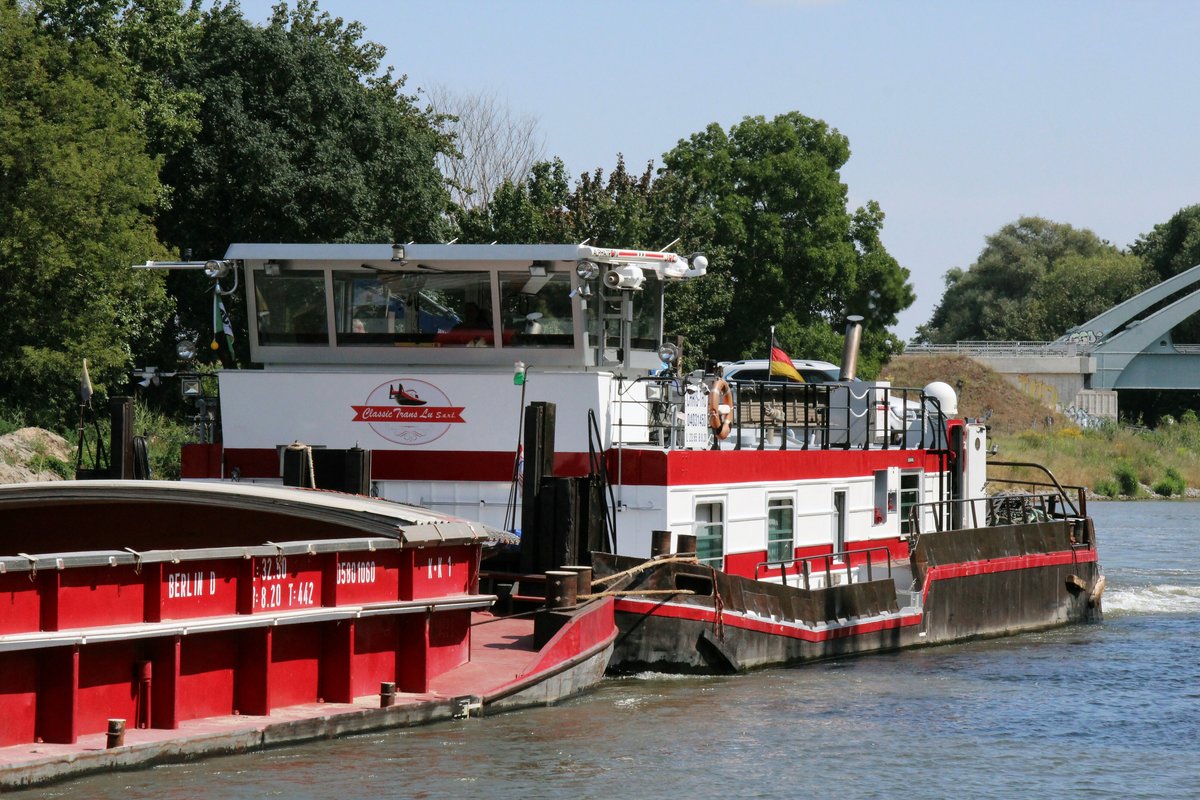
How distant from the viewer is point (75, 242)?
33.7 metres

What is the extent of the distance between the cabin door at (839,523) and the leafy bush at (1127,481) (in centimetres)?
4804

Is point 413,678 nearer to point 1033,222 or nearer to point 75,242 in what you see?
point 75,242

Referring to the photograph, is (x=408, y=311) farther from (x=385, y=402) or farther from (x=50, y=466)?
(x=50, y=466)

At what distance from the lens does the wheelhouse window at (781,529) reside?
20469 millimetres

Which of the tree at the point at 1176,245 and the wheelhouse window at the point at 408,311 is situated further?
the tree at the point at 1176,245

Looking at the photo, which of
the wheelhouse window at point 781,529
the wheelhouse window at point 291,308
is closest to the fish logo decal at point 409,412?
the wheelhouse window at point 291,308

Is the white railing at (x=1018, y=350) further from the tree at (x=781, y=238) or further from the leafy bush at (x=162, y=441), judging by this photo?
the leafy bush at (x=162, y=441)

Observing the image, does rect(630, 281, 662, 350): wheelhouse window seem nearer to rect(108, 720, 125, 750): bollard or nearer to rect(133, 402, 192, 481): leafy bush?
rect(108, 720, 125, 750): bollard

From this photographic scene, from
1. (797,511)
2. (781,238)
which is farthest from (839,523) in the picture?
(781,238)

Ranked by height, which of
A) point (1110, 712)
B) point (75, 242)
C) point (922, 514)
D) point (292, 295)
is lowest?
point (1110, 712)

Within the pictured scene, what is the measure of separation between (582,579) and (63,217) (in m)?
20.8

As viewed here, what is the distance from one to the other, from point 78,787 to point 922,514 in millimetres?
16510

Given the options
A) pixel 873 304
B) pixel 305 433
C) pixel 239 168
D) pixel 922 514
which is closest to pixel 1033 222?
pixel 873 304

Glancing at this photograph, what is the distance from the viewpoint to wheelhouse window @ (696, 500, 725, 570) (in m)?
19.2
